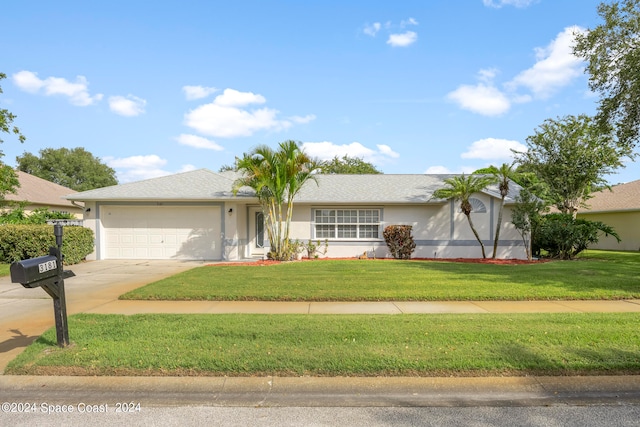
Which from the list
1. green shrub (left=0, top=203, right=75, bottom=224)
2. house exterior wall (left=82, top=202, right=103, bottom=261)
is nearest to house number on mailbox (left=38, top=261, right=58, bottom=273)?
house exterior wall (left=82, top=202, right=103, bottom=261)

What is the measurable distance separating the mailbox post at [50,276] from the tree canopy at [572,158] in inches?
940

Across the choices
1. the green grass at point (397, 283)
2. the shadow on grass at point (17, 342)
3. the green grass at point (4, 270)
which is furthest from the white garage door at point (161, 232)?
the shadow on grass at point (17, 342)

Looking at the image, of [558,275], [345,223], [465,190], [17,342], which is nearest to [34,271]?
[17,342]

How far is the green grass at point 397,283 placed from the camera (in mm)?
8227

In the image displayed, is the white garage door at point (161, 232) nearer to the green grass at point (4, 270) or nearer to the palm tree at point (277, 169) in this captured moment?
the palm tree at point (277, 169)

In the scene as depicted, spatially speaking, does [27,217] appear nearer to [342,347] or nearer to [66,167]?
[342,347]

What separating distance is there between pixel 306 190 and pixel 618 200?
22.2 m

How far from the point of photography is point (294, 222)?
16.8 m

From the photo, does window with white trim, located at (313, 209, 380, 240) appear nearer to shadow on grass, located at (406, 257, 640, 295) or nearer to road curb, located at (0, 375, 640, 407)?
shadow on grass, located at (406, 257, 640, 295)

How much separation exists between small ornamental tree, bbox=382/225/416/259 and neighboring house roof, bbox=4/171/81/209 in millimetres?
19651

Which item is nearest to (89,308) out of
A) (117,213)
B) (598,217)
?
(117,213)

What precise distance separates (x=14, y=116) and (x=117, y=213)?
257 inches

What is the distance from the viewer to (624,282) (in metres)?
9.57

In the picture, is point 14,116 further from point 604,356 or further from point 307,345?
point 604,356
